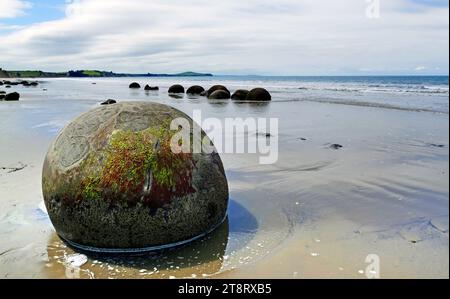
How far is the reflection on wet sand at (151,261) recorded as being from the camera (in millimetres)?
3947

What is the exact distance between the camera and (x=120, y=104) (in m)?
5.02

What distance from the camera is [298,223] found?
5.06 metres

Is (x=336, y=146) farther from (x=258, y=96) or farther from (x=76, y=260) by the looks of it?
(x=258, y=96)

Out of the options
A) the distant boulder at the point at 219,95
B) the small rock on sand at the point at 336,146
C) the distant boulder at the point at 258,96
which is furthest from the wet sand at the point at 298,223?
the distant boulder at the point at 219,95

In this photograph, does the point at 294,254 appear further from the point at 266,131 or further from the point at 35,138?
the point at 35,138

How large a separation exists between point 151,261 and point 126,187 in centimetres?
79

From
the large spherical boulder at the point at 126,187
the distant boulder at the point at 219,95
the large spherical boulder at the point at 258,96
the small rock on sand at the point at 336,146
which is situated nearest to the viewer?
the large spherical boulder at the point at 126,187

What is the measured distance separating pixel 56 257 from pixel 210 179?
1.83 meters

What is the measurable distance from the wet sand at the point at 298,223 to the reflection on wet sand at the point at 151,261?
0.01 m

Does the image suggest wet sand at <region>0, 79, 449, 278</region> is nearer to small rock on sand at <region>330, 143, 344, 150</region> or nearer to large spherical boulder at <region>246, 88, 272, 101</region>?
small rock on sand at <region>330, 143, 344, 150</region>

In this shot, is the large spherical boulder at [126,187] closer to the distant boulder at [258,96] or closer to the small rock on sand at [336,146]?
the small rock on sand at [336,146]

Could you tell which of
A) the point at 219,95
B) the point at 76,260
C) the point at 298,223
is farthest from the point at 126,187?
the point at 219,95
